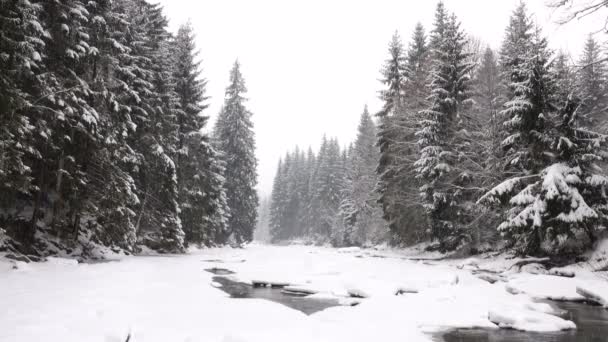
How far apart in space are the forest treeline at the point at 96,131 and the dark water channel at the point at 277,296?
6.69m

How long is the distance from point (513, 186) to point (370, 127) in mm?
37111

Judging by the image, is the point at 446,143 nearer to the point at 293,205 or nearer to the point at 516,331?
the point at 516,331

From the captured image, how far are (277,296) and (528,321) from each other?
6.65 meters

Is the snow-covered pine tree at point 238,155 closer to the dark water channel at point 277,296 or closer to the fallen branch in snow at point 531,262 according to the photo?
the dark water channel at point 277,296

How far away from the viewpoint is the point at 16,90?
10805 mm

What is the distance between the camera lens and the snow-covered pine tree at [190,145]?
27.2m

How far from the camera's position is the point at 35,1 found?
1404 centimetres

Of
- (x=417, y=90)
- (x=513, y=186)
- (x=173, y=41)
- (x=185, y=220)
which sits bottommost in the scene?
(x=185, y=220)

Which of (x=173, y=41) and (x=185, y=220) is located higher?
(x=173, y=41)

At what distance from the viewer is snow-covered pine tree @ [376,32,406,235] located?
28734mm

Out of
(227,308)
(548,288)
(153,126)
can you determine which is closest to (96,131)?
(153,126)

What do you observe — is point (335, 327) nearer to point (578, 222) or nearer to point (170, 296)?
point (170, 296)

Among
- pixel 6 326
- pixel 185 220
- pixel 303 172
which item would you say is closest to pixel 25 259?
pixel 6 326

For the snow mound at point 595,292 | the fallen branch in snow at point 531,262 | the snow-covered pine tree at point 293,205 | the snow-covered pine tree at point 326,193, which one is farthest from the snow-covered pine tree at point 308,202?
the snow mound at point 595,292
